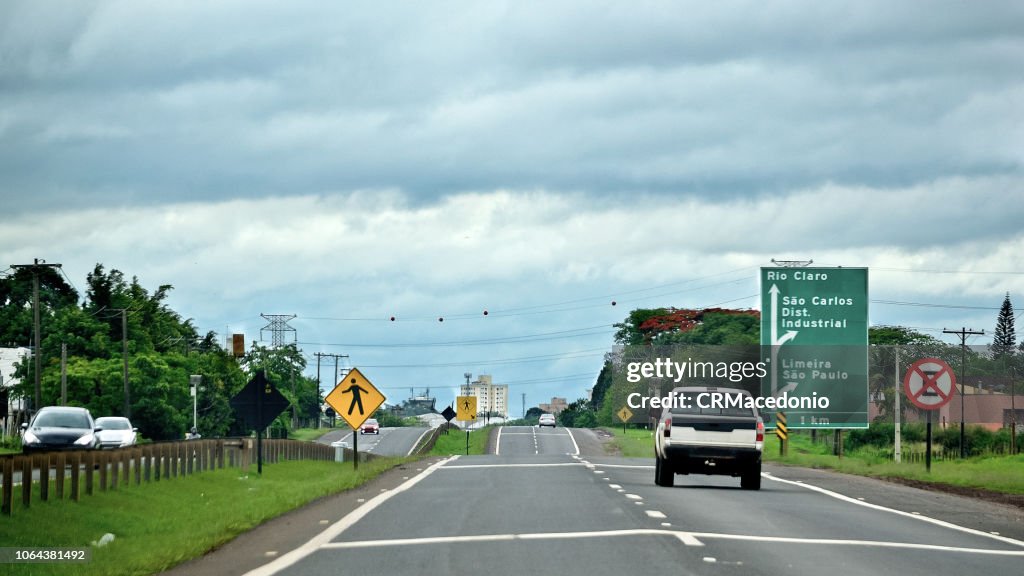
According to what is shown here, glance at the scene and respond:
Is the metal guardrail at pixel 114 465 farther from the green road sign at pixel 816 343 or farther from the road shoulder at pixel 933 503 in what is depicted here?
the green road sign at pixel 816 343

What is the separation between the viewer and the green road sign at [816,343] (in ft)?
168

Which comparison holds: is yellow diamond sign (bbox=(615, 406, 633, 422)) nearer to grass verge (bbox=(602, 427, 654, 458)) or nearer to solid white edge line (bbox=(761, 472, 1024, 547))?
grass verge (bbox=(602, 427, 654, 458))

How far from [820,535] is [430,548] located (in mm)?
4799

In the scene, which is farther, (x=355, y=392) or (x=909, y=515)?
(x=355, y=392)

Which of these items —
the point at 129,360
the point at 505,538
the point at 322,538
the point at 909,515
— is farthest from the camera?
the point at 129,360

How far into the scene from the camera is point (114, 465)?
25.1 metres

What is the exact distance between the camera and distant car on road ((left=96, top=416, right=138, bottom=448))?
148 feet

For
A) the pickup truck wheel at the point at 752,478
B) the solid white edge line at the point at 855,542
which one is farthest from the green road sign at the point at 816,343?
the solid white edge line at the point at 855,542

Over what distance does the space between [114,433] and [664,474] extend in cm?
2331

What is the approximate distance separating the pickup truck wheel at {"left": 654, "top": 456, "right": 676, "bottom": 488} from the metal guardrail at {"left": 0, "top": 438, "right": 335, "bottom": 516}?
31.6 ft

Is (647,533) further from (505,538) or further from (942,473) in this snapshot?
(942,473)

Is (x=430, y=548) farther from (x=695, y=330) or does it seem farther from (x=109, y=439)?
(x=695, y=330)

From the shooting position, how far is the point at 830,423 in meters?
51.7

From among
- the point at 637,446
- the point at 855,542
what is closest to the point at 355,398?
the point at 855,542
